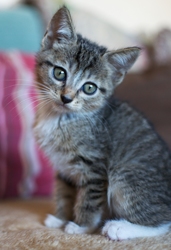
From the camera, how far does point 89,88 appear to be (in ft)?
4.10

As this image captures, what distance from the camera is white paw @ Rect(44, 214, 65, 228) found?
1.27m

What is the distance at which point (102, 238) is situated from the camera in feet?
3.67

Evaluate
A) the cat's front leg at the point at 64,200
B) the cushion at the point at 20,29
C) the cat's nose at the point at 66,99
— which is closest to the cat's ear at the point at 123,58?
the cat's nose at the point at 66,99

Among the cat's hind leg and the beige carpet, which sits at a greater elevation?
the cat's hind leg

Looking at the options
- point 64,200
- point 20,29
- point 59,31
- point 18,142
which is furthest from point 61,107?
point 20,29

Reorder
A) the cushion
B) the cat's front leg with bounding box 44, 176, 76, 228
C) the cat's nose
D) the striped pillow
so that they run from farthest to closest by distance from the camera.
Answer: the cushion
the striped pillow
the cat's front leg with bounding box 44, 176, 76, 228
the cat's nose

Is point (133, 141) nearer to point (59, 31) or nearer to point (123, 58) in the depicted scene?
point (123, 58)

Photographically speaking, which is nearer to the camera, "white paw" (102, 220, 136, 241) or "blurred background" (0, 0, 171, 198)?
"white paw" (102, 220, 136, 241)

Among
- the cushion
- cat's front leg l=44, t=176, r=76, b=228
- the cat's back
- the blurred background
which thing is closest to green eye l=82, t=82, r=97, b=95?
the cat's back

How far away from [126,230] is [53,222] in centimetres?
29

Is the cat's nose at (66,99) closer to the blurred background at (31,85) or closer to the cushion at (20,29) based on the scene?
the blurred background at (31,85)

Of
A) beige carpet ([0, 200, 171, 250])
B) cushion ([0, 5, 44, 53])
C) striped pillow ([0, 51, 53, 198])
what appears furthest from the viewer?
cushion ([0, 5, 44, 53])

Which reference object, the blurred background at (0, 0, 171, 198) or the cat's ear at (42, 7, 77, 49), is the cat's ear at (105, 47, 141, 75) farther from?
the blurred background at (0, 0, 171, 198)

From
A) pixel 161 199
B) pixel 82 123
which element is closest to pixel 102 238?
pixel 161 199
